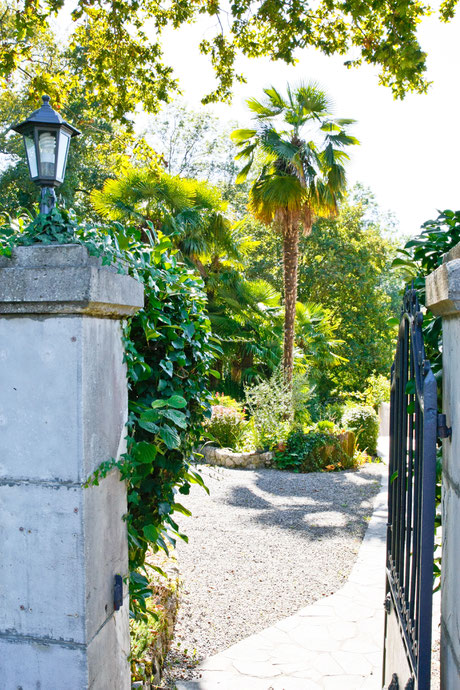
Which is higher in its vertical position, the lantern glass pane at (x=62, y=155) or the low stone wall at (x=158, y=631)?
the lantern glass pane at (x=62, y=155)

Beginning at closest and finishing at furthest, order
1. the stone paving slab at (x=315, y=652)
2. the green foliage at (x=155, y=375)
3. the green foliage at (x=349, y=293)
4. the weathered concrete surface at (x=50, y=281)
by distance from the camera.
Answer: the weathered concrete surface at (x=50, y=281) < the green foliage at (x=155, y=375) < the stone paving slab at (x=315, y=652) < the green foliage at (x=349, y=293)

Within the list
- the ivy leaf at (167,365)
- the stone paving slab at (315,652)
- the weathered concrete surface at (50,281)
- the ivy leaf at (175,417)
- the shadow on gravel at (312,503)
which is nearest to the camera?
the weathered concrete surface at (50,281)

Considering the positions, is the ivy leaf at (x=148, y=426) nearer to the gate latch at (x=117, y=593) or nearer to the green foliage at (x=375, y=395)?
the gate latch at (x=117, y=593)

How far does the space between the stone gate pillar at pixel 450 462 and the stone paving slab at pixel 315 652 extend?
2043 mm

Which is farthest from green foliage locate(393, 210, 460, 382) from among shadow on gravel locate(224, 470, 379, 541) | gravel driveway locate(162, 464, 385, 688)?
shadow on gravel locate(224, 470, 379, 541)

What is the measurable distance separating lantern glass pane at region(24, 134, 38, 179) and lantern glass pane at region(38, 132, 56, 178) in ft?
0.15

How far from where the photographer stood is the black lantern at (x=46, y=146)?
2939mm

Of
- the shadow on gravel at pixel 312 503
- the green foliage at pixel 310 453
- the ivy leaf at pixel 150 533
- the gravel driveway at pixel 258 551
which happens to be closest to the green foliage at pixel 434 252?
the ivy leaf at pixel 150 533

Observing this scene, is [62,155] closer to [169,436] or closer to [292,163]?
[169,436]

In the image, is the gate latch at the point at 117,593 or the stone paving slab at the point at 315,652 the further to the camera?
the stone paving slab at the point at 315,652

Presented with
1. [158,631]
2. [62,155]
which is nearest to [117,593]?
[158,631]

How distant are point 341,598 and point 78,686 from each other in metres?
3.52

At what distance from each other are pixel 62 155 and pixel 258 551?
15.9 ft

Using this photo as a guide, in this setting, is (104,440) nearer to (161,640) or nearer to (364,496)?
(161,640)
